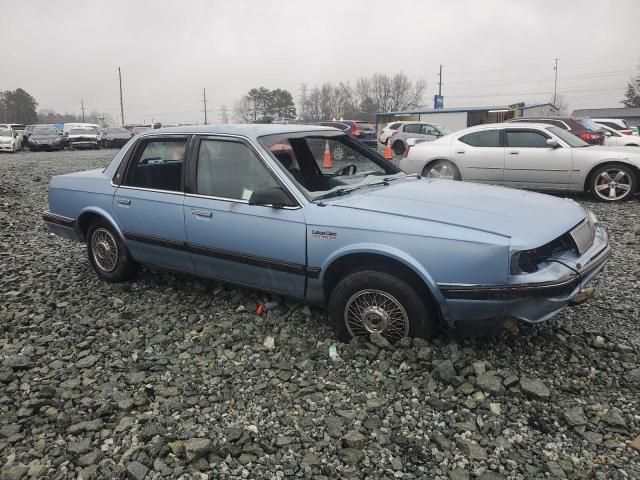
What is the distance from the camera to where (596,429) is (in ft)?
8.76

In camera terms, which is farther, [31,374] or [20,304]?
[20,304]

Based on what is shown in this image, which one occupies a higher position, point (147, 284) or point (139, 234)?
point (139, 234)

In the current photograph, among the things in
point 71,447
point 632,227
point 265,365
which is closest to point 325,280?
point 265,365

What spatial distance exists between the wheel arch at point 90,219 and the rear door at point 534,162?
7.27 metres

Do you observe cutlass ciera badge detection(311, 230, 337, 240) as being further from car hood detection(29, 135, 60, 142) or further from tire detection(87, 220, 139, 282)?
car hood detection(29, 135, 60, 142)

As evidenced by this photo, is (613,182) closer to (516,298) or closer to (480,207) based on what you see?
(480,207)

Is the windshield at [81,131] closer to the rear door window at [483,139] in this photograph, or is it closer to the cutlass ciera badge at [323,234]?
the rear door window at [483,139]

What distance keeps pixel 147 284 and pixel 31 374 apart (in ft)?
5.61

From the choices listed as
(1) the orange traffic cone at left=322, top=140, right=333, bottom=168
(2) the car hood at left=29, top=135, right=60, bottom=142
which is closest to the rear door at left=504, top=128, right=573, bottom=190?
(1) the orange traffic cone at left=322, top=140, right=333, bottom=168

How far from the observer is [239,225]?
390cm

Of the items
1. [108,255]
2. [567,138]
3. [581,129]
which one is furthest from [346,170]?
[581,129]

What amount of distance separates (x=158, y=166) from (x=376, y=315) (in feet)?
8.55

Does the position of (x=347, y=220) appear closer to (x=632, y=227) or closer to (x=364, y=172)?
(x=364, y=172)

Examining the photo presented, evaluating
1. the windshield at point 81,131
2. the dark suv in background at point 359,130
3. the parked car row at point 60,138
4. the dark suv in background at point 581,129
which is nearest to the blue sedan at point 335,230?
the dark suv in background at point 581,129
